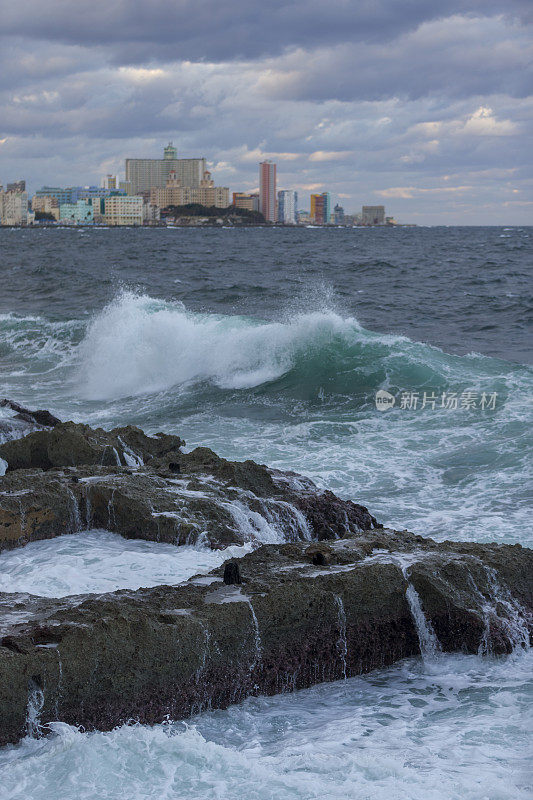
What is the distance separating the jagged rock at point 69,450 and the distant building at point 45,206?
6024 inches

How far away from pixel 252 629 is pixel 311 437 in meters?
6.62

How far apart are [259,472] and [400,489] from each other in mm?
2063

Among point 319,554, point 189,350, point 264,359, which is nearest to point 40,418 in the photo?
point 319,554

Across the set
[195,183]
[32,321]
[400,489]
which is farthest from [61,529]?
[195,183]

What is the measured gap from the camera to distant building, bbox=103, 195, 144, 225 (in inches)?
5468

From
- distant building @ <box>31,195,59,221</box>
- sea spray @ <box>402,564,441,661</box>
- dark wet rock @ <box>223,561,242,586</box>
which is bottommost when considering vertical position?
sea spray @ <box>402,564,441,661</box>

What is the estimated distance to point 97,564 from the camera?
18.4 ft

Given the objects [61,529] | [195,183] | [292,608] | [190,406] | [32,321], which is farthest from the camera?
[195,183]

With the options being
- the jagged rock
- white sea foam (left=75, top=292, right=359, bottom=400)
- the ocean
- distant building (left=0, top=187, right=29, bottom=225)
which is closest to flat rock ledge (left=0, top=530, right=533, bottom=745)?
the ocean

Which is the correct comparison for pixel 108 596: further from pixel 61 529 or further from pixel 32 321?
pixel 32 321

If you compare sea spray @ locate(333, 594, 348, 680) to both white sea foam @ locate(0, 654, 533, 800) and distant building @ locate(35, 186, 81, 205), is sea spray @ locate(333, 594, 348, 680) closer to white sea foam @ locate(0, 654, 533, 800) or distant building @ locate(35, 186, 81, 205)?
white sea foam @ locate(0, 654, 533, 800)

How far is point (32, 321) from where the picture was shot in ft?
68.7

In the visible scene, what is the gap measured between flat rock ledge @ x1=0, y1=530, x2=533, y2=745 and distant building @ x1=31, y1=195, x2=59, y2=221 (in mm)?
156326

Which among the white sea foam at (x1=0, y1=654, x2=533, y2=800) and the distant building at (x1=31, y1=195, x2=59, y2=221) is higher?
the distant building at (x1=31, y1=195, x2=59, y2=221)
